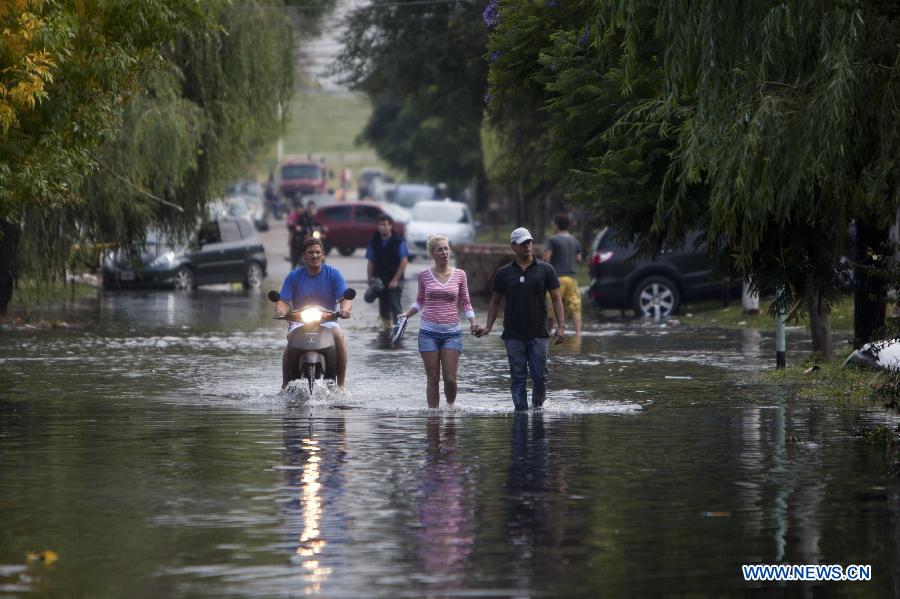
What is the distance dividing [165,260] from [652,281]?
13.9 meters

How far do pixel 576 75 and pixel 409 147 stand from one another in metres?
65.3

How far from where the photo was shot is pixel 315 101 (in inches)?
7554

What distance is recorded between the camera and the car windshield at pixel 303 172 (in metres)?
110

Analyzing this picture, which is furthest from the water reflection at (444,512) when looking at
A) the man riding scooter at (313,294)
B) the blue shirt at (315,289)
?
the blue shirt at (315,289)

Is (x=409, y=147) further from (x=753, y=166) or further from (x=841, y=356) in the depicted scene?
(x=753, y=166)

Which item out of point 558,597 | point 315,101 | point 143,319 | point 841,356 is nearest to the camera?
point 558,597

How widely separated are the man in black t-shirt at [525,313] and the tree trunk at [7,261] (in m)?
14.9

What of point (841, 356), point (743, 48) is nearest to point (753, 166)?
point (743, 48)

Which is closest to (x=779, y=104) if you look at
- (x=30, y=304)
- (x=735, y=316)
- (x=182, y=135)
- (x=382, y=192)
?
(x=735, y=316)

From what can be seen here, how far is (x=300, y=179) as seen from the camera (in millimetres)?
109000

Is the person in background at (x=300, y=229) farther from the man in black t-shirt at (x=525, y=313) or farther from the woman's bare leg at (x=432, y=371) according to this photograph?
the man in black t-shirt at (x=525, y=313)

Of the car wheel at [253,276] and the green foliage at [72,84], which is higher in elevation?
the green foliage at [72,84]

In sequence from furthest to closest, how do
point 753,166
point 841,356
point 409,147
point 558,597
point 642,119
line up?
point 409,147
point 841,356
point 642,119
point 753,166
point 558,597

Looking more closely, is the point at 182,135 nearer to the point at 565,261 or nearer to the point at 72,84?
the point at 565,261
